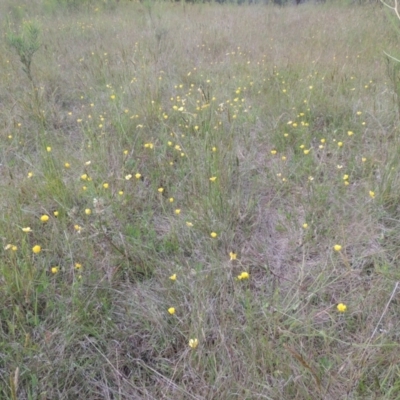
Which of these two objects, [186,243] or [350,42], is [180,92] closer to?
[186,243]

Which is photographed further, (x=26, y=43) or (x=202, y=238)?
(x=26, y=43)

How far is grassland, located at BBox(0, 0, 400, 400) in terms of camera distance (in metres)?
1.42

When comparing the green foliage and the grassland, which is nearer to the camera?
the grassland

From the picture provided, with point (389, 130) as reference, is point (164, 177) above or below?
below

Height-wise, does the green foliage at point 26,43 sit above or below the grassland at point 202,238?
above

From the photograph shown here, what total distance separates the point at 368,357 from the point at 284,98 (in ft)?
8.03

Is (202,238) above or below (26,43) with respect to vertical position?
below

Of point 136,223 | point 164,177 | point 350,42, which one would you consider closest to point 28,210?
point 136,223

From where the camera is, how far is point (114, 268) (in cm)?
181

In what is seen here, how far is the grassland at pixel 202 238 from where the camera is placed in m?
1.42

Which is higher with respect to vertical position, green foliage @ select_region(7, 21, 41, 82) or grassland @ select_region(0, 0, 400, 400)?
green foliage @ select_region(7, 21, 41, 82)

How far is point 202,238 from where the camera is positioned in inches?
78.4

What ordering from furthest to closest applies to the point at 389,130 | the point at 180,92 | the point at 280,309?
the point at 180,92, the point at 389,130, the point at 280,309

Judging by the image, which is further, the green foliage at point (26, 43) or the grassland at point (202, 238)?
the green foliage at point (26, 43)
